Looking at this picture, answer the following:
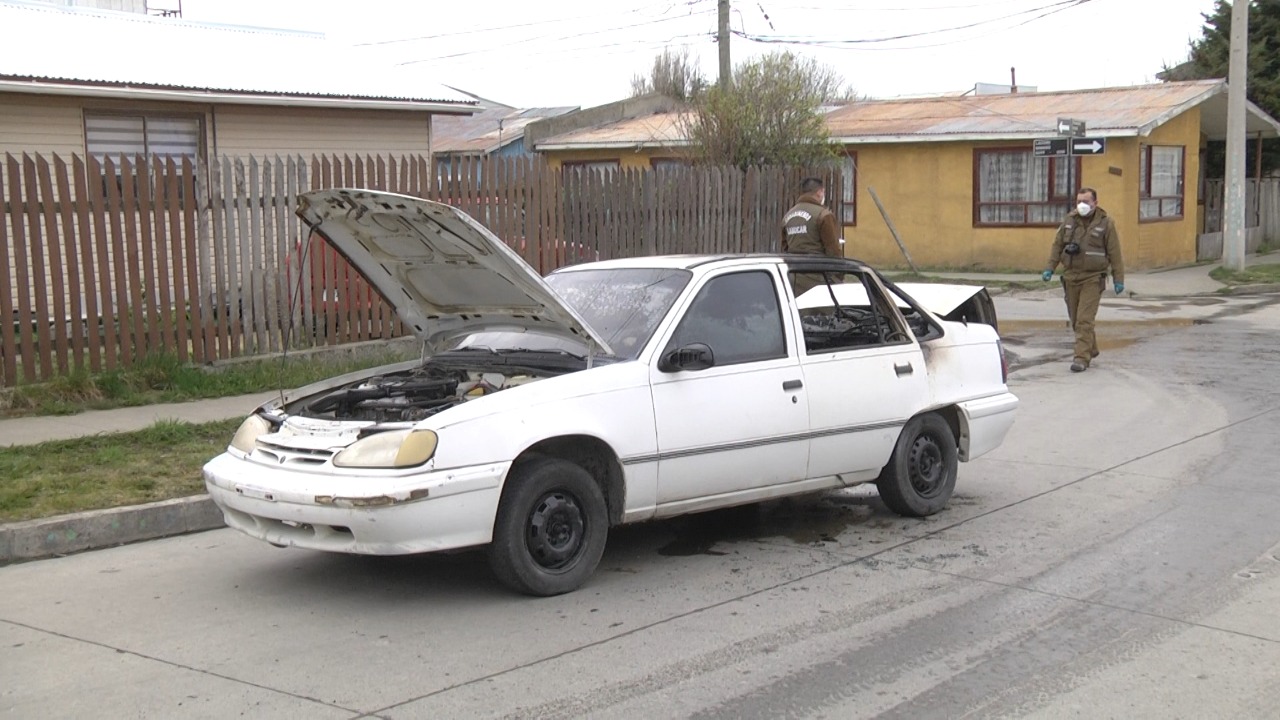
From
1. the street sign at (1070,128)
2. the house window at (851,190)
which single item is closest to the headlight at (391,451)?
the street sign at (1070,128)

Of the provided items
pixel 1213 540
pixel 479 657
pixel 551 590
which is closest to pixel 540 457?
pixel 551 590

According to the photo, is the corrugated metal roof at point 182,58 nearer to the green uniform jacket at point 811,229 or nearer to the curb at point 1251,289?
the green uniform jacket at point 811,229

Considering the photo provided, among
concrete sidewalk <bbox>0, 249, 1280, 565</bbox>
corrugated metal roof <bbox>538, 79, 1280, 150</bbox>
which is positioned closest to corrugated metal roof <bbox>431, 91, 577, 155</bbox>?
corrugated metal roof <bbox>538, 79, 1280, 150</bbox>

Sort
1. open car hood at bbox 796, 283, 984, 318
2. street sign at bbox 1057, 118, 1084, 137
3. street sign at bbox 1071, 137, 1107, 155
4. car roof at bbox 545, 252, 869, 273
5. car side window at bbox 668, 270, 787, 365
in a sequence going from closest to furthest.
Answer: car side window at bbox 668, 270, 787, 365, car roof at bbox 545, 252, 869, 273, open car hood at bbox 796, 283, 984, 318, street sign at bbox 1071, 137, 1107, 155, street sign at bbox 1057, 118, 1084, 137

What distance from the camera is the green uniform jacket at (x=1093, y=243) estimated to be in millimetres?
13945

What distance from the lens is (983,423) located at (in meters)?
8.19

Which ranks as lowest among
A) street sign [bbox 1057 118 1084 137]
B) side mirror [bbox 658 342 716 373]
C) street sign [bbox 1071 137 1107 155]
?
side mirror [bbox 658 342 716 373]

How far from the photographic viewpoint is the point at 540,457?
616 centimetres

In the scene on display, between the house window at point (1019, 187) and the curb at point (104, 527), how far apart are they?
22.4 meters

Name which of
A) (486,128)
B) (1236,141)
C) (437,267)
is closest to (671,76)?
(486,128)

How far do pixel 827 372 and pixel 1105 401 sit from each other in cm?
587

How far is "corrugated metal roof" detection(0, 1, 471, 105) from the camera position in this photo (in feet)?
51.1

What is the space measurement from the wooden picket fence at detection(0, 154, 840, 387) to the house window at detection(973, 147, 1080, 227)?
14630 mm

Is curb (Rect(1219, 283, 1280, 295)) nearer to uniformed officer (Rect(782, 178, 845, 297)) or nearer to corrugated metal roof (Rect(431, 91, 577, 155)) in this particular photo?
uniformed officer (Rect(782, 178, 845, 297))
